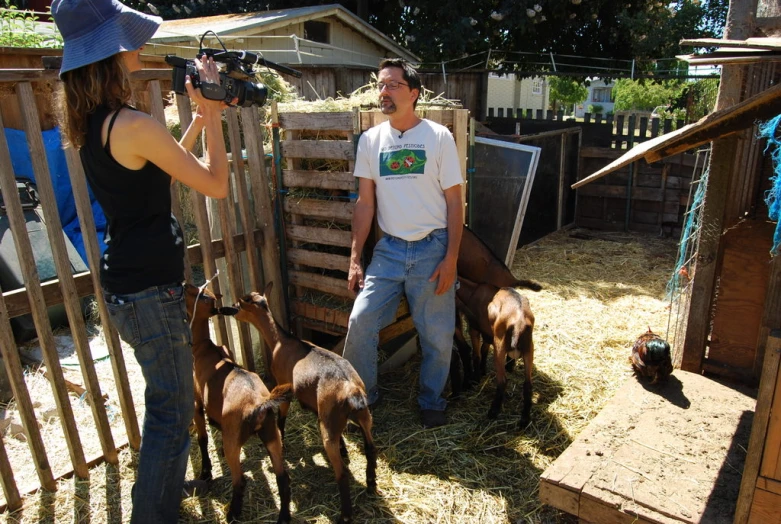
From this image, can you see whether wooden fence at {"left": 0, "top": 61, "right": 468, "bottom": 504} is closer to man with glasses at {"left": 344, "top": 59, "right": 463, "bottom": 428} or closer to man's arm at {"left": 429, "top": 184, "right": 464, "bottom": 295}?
man with glasses at {"left": 344, "top": 59, "right": 463, "bottom": 428}

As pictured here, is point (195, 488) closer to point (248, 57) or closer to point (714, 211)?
point (248, 57)

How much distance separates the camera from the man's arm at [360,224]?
13.5 ft

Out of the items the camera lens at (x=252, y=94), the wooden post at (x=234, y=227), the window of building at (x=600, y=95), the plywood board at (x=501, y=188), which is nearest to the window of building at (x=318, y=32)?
the plywood board at (x=501, y=188)

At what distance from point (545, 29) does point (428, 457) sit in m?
13.5

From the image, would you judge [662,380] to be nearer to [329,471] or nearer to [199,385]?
[329,471]

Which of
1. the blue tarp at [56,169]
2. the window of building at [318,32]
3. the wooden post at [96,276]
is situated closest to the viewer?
the wooden post at [96,276]

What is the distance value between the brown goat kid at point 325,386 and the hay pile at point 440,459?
8.4 inches

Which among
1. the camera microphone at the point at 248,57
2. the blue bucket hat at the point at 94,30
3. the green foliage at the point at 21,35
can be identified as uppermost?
the green foliage at the point at 21,35

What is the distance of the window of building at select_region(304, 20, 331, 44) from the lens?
14.7 meters

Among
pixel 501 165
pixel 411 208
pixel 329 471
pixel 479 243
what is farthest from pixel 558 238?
pixel 329 471

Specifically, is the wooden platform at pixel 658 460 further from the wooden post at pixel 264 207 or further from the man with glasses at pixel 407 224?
the wooden post at pixel 264 207

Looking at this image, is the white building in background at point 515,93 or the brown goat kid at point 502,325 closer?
the brown goat kid at point 502,325

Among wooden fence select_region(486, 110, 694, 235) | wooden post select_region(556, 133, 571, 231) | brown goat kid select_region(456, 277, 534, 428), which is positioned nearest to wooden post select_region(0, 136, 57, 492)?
brown goat kid select_region(456, 277, 534, 428)

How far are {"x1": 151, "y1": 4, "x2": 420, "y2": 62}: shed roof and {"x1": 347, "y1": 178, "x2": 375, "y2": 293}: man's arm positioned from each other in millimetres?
7839
